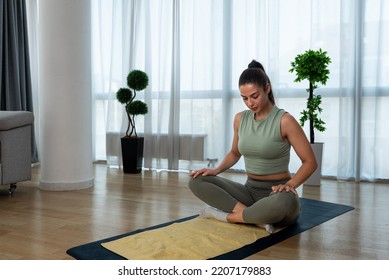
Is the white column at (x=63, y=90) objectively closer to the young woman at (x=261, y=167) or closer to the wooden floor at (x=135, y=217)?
the wooden floor at (x=135, y=217)

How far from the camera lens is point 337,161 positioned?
409 centimetres

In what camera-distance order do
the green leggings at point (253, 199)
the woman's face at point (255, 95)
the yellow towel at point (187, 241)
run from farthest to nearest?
the woman's face at point (255, 95) → the green leggings at point (253, 199) → the yellow towel at point (187, 241)

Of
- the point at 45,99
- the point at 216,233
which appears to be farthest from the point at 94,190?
the point at 216,233

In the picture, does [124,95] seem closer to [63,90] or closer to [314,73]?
[63,90]

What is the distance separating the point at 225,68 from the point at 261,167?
2.27m

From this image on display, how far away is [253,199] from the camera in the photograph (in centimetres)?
246

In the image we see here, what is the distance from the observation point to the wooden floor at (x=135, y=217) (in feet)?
6.52

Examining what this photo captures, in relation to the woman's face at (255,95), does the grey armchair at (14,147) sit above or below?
below

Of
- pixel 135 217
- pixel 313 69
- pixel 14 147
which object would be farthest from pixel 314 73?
pixel 14 147

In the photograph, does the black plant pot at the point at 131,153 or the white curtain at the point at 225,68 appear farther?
the black plant pot at the point at 131,153

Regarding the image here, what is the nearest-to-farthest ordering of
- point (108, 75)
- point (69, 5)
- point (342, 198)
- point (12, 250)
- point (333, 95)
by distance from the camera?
point (12, 250)
point (342, 198)
point (69, 5)
point (333, 95)
point (108, 75)

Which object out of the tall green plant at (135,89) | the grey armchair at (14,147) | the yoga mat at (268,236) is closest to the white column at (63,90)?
the grey armchair at (14,147)

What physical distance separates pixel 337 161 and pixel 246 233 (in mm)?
2233

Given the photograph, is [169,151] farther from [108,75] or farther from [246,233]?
[246,233]
